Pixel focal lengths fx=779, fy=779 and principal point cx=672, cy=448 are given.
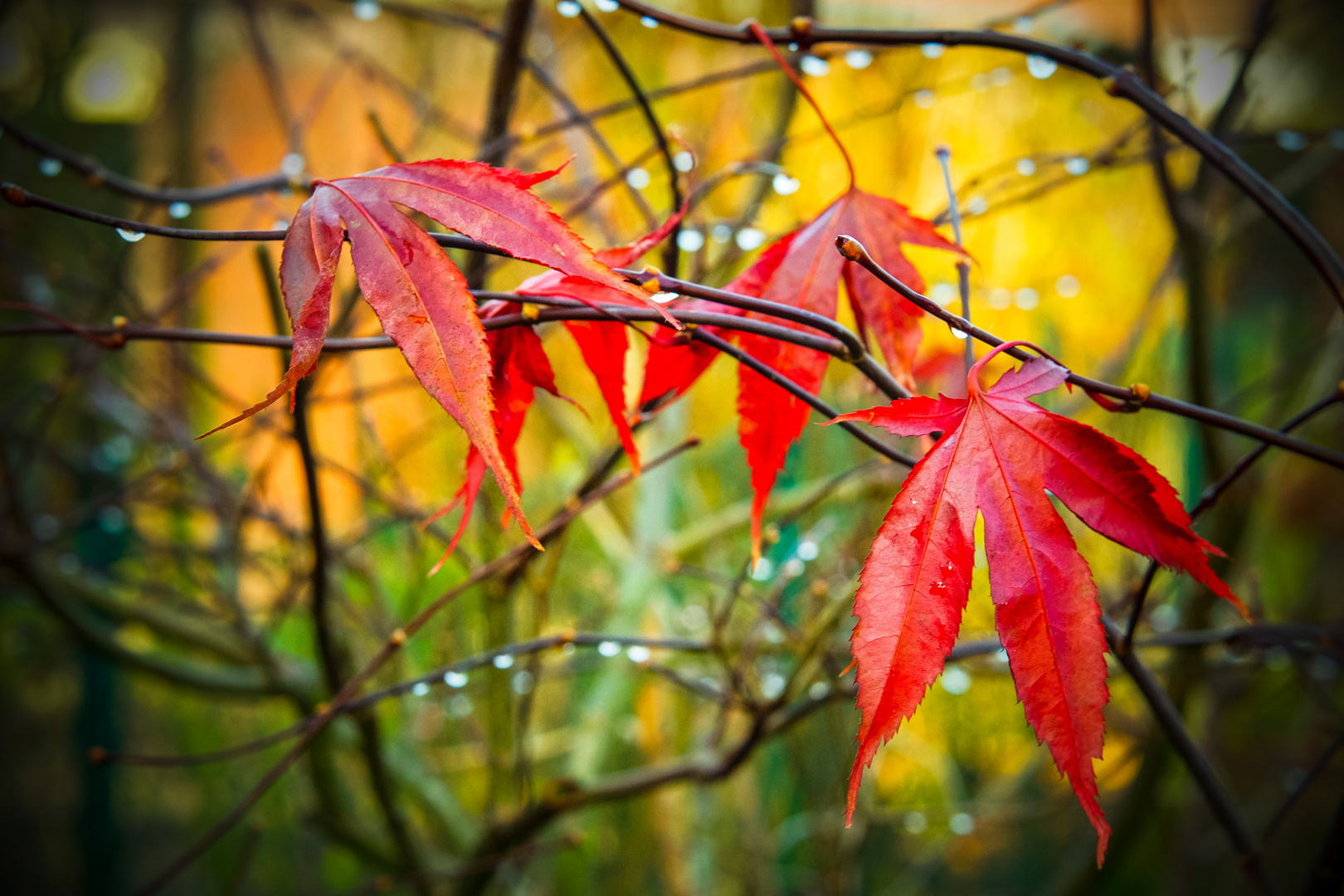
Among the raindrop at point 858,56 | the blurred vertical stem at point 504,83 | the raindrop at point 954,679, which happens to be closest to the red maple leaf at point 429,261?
the blurred vertical stem at point 504,83

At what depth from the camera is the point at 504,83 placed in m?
0.53

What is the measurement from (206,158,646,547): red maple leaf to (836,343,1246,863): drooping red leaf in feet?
0.41

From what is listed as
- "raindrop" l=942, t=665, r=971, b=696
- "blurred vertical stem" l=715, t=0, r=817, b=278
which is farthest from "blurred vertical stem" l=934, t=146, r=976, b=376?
"raindrop" l=942, t=665, r=971, b=696

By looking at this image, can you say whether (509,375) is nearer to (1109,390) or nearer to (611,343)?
(611,343)

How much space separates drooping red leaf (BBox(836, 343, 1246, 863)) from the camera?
0.85 feet

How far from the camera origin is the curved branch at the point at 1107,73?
1.20ft

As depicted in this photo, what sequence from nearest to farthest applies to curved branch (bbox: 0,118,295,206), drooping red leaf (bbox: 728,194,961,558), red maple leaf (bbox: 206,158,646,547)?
red maple leaf (bbox: 206,158,646,547) → drooping red leaf (bbox: 728,194,961,558) → curved branch (bbox: 0,118,295,206)

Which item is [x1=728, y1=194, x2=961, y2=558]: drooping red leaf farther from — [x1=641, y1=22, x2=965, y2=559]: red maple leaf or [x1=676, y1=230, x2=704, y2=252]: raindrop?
[x1=676, y1=230, x2=704, y2=252]: raindrop

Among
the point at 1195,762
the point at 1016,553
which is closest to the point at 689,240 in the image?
the point at 1016,553

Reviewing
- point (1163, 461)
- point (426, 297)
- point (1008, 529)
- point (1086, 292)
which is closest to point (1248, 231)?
point (1086, 292)

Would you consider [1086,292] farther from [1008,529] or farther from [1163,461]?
[1008,529]

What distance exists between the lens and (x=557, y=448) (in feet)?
5.21

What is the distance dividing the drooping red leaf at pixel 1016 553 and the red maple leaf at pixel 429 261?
13 cm

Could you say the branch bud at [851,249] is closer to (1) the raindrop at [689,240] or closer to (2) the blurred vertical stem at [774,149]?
(1) the raindrop at [689,240]
